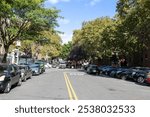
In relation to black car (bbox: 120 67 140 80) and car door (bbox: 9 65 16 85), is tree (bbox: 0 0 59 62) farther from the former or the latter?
car door (bbox: 9 65 16 85)

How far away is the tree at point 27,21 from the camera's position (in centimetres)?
4147

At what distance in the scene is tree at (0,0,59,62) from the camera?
41469mm

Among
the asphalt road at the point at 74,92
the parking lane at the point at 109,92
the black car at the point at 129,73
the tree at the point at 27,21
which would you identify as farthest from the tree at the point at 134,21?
the asphalt road at the point at 74,92

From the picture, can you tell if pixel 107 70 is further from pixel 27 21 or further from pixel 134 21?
pixel 27 21

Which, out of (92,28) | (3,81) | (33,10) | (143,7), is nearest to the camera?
(3,81)

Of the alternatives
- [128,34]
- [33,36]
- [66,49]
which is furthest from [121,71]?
[66,49]

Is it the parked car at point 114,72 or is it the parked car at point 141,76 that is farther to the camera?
the parked car at point 114,72

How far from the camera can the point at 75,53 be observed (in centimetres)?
10762

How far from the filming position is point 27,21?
43875 millimetres

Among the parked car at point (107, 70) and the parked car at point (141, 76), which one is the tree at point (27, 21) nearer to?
the parked car at point (107, 70)

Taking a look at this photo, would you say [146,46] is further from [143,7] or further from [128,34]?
[143,7]

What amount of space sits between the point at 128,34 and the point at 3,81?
2979 cm

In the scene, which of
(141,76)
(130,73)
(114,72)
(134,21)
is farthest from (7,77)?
(114,72)

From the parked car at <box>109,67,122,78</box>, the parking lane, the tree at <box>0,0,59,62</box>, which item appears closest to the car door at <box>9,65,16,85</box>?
the parking lane
